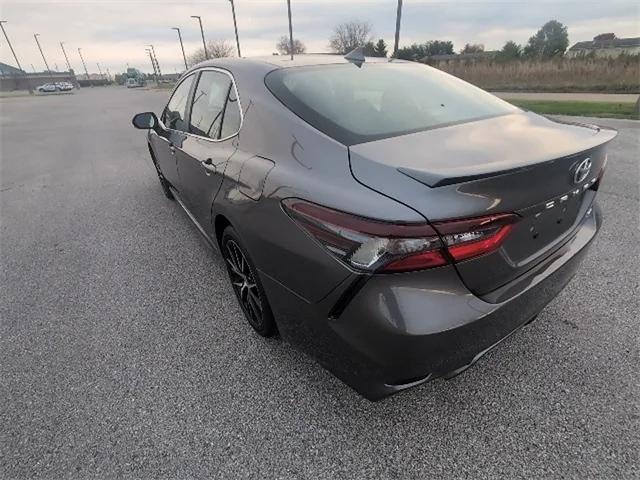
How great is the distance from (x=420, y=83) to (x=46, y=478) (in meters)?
2.79

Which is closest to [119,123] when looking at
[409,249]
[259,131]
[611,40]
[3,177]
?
[3,177]

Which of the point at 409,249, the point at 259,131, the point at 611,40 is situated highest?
the point at 259,131

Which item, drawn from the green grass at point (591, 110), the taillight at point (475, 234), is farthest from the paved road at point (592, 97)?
the taillight at point (475, 234)

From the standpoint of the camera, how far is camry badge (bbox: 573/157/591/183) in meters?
1.60

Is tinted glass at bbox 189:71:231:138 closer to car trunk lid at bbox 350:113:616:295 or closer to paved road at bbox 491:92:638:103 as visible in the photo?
car trunk lid at bbox 350:113:616:295

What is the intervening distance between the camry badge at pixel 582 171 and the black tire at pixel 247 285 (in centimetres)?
150

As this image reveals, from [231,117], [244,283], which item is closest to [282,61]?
[231,117]

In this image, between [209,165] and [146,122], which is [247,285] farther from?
[146,122]

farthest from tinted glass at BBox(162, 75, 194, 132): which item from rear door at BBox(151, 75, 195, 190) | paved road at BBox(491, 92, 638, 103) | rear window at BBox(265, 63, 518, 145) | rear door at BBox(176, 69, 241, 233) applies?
paved road at BBox(491, 92, 638, 103)

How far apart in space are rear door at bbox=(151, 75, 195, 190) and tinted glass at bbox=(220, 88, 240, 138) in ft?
2.80

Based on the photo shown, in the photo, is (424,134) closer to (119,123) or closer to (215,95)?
(215,95)

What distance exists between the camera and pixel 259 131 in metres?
2.03

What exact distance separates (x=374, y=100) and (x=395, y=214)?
1047 mm

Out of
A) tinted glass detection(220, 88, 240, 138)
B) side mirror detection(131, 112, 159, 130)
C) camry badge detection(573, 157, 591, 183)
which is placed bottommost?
side mirror detection(131, 112, 159, 130)
